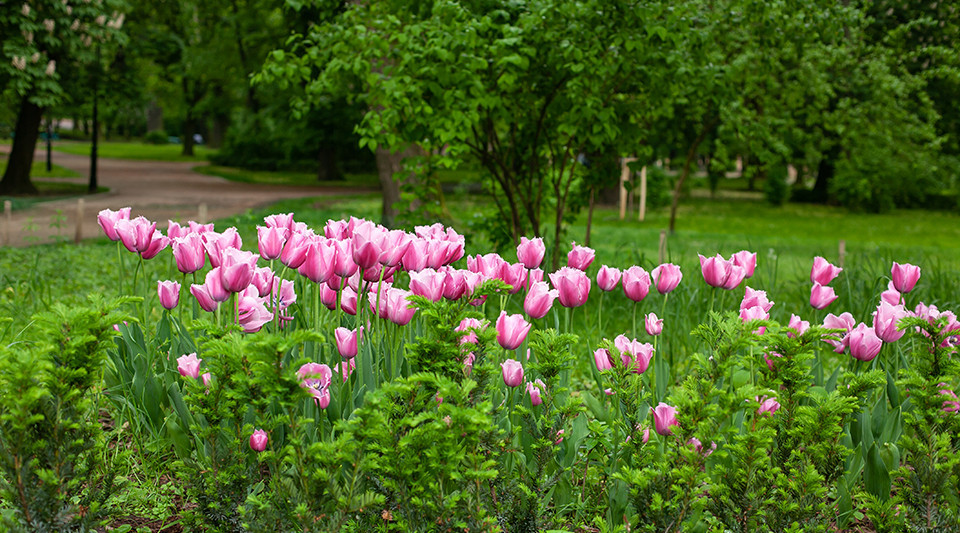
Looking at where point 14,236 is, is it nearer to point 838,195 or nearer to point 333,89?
point 333,89

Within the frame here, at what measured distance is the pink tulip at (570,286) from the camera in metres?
2.64

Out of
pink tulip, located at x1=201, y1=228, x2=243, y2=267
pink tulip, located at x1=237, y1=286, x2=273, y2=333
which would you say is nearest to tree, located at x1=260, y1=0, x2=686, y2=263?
pink tulip, located at x1=201, y1=228, x2=243, y2=267

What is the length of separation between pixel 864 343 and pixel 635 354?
2.81ft

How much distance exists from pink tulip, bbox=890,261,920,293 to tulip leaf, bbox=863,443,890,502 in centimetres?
93

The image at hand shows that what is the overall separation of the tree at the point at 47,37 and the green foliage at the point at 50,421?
62.2ft

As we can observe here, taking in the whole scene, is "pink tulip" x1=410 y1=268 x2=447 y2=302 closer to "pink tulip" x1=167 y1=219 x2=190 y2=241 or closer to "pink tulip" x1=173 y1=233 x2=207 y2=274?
"pink tulip" x1=173 y1=233 x2=207 y2=274

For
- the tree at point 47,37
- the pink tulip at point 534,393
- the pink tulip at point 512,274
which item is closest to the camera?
the pink tulip at point 534,393

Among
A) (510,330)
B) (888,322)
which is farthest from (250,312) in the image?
(888,322)

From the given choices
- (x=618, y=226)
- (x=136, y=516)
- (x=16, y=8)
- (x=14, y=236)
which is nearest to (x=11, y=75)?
(x=16, y=8)

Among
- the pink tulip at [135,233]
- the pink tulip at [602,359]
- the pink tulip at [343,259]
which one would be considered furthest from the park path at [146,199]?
the pink tulip at [602,359]

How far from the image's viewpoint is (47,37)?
18703mm

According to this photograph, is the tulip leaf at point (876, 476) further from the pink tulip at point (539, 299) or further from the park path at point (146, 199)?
the park path at point (146, 199)

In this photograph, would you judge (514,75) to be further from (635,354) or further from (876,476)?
(876,476)

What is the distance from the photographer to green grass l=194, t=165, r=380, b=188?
31.8 metres
